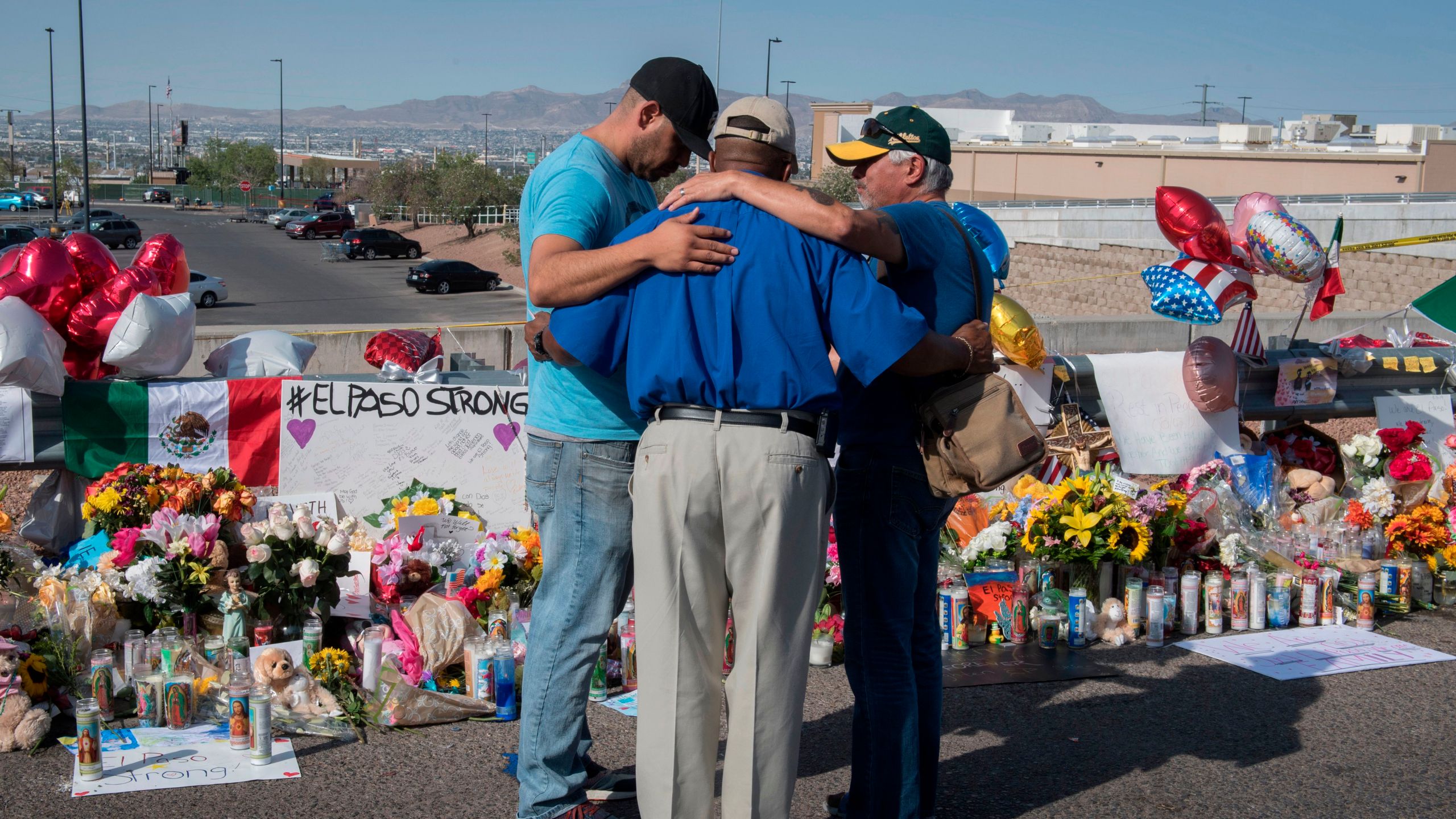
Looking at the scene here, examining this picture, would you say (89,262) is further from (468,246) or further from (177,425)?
(468,246)

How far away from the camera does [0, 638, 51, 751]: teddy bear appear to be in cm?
361

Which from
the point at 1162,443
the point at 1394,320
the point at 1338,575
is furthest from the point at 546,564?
the point at 1394,320

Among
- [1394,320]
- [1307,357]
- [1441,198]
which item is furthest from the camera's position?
[1441,198]

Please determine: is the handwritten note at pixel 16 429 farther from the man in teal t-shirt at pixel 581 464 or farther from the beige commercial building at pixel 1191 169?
the beige commercial building at pixel 1191 169

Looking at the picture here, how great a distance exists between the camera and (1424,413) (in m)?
7.20

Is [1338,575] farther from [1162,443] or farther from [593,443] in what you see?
[593,443]

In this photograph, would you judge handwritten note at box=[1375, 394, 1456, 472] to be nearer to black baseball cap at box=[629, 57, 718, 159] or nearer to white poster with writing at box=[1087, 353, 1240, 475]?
white poster with writing at box=[1087, 353, 1240, 475]

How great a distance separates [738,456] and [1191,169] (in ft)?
172

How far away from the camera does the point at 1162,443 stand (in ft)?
21.4

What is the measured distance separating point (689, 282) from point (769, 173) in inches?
13.8

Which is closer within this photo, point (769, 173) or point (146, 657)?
point (769, 173)

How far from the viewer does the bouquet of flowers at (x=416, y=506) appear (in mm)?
5176

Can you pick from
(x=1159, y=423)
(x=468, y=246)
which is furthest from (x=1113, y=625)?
(x=468, y=246)

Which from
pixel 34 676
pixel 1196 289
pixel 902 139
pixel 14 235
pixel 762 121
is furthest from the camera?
pixel 14 235
